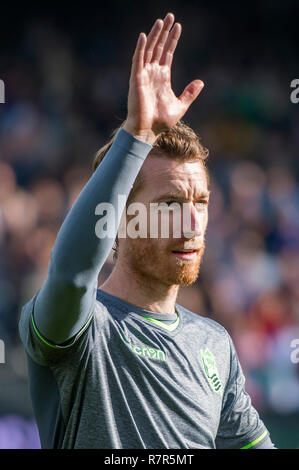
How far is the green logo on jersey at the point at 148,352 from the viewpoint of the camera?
1.77 meters

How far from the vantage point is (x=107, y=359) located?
67.1 inches

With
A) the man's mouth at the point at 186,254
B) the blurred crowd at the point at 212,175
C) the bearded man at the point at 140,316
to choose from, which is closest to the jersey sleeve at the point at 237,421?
the bearded man at the point at 140,316

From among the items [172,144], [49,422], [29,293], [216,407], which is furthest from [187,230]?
[29,293]

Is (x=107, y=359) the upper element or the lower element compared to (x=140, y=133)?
lower

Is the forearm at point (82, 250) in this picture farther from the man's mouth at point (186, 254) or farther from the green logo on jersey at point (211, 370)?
the green logo on jersey at point (211, 370)

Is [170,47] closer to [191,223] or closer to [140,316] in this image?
[191,223]

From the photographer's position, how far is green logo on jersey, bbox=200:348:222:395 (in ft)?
6.48

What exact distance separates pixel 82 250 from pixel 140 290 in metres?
0.53

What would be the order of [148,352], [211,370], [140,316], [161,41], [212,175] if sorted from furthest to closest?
[212,175]
[211,370]
[140,316]
[148,352]
[161,41]

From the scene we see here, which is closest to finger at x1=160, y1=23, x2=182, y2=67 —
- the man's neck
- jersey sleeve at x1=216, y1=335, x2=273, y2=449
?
the man's neck

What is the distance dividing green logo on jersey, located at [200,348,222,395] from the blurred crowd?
9.49ft

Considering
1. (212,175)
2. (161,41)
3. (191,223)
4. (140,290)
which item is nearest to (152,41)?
(161,41)

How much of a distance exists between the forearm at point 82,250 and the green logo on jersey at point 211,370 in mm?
578

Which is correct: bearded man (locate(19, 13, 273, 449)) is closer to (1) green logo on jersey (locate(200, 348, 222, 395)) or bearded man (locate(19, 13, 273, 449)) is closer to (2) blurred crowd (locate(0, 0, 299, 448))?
(1) green logo on jersey (locate(200, 348, 222, 395))
